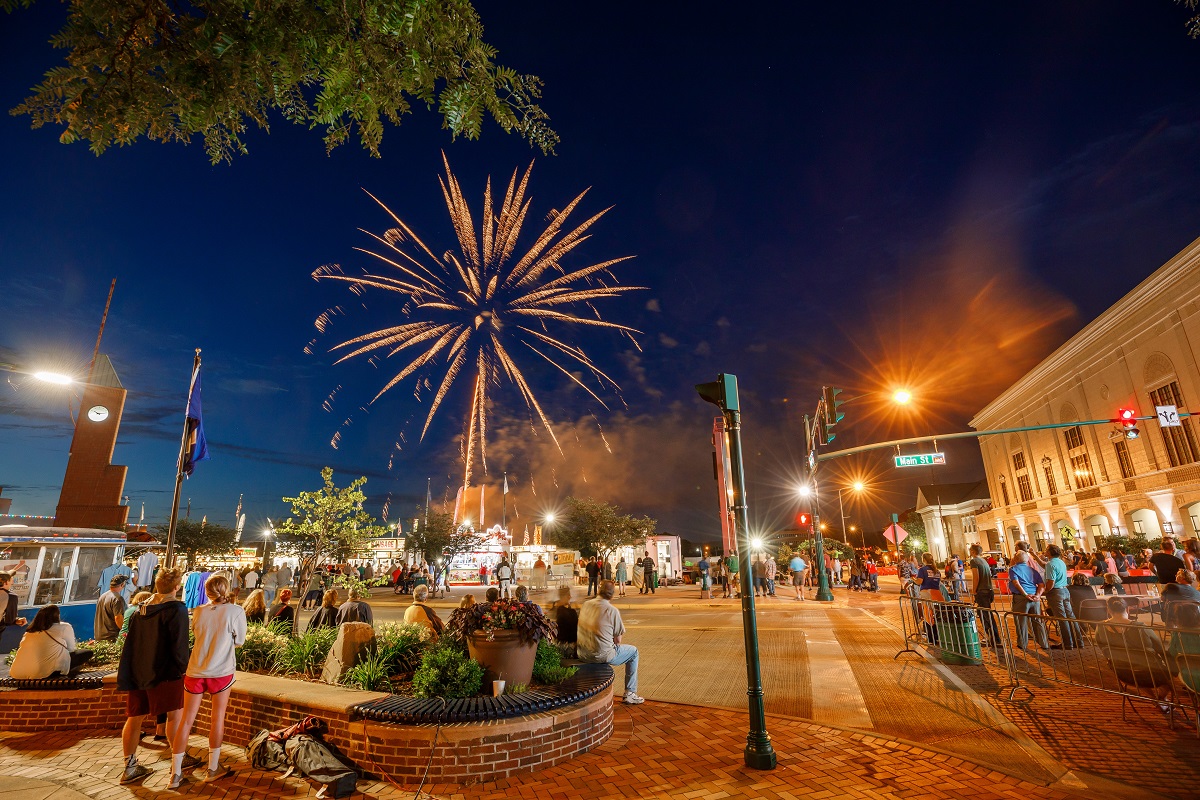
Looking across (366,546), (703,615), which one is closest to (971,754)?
(703,615)

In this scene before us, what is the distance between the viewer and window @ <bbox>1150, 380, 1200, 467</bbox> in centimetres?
2770

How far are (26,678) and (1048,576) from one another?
15325 mm

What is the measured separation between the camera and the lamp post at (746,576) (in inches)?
202

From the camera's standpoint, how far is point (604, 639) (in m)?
7.40

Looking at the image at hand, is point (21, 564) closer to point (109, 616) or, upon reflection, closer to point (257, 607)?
point (109, 616)

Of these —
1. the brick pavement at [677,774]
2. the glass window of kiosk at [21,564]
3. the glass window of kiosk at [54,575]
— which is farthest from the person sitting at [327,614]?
the glass window of kiosk at [54,575]

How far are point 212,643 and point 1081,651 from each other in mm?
9578

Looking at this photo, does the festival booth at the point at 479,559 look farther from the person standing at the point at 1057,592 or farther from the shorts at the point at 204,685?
the shorts at the point at 204,685

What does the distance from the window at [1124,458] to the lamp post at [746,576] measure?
40121 mm

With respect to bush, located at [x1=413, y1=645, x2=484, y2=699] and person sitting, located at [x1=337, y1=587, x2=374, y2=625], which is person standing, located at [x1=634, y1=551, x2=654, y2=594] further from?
bush, located at [x1=413, y1=645, x2=484, y2=699]

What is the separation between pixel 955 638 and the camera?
31.1 feet

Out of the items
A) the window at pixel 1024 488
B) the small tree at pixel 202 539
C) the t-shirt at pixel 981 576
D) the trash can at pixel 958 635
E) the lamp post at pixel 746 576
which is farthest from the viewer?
the small tree at pixel 202 539

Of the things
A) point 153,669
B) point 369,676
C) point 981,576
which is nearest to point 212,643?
point 153,669

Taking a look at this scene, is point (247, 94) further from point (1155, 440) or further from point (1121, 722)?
point (1155, 440)
